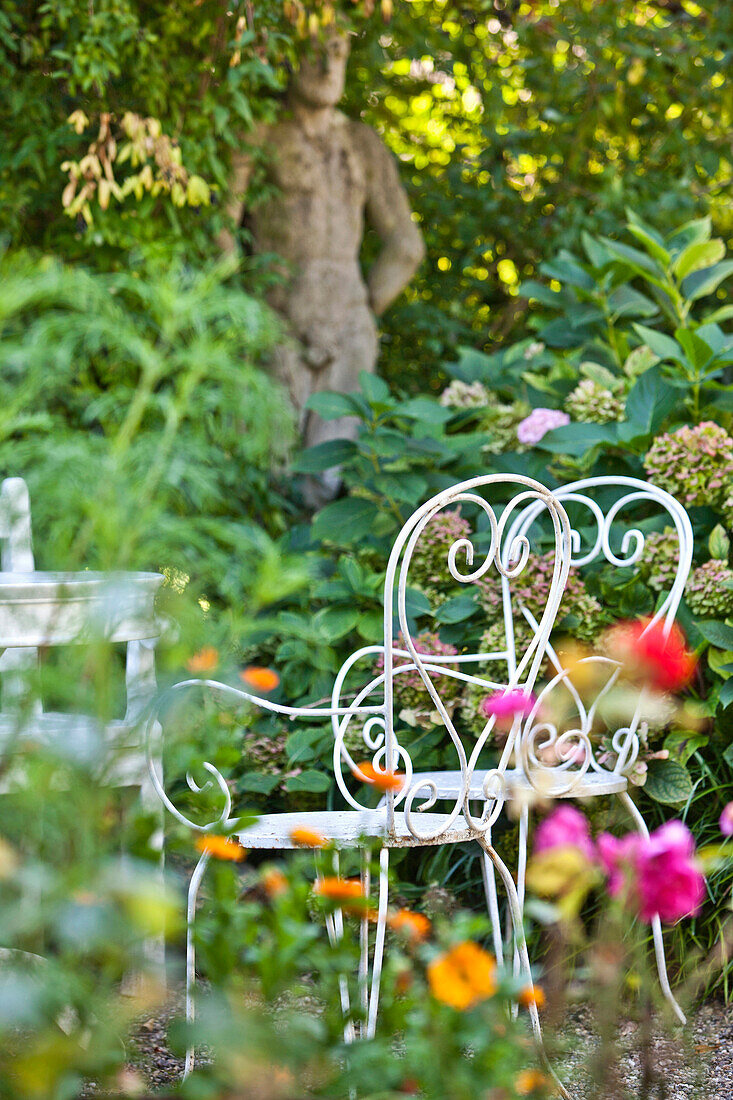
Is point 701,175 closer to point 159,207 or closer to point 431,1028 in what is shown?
point 159,207

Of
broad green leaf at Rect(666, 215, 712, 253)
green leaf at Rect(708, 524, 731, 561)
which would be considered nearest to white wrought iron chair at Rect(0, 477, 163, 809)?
green leaf at Rect(708, 524, 731, 561)

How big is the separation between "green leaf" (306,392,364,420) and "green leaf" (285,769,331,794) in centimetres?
111

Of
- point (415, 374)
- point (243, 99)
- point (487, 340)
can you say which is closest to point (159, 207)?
point (243, 99)

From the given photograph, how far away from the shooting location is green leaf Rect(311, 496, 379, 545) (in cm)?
294

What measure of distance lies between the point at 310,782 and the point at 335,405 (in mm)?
1176

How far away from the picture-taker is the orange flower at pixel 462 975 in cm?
78

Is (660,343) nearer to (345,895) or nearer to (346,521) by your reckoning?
(346,521)

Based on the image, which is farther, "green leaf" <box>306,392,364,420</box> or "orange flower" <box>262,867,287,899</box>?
"green leaf" <box>306,392,364,420</box>

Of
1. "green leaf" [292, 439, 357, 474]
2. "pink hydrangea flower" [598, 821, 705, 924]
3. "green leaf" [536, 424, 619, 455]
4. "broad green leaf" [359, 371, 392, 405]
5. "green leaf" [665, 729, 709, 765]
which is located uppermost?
"broad green leaf" [359, 371, 392, 405]

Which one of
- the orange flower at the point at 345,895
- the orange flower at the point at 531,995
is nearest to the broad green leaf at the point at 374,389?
the orange flower at the point at 531,995

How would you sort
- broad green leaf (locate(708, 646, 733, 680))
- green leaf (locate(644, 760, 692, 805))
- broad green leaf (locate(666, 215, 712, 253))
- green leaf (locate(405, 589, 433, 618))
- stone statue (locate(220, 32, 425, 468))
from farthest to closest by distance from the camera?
stone statue (locate(220, 32, 425, 468)) < broad green leaf (locate(666, 215, 712, 253)) < green leaf (locate(405, 589, 433, 618)) < broad green leaf (locate(708, 646, 733, 680)) < green leaf (locate(644, 760, 692, 805))

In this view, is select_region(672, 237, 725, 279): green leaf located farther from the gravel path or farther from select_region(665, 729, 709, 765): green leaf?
the gravel path

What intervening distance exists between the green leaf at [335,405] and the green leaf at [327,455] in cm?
8

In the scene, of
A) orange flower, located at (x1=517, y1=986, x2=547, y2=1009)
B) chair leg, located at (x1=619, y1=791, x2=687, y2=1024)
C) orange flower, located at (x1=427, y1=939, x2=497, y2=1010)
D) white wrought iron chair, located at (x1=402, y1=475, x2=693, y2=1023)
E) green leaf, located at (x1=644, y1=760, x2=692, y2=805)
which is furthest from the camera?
green leaf, located at (x1=644, y1=760, x2=692, y2=805)
